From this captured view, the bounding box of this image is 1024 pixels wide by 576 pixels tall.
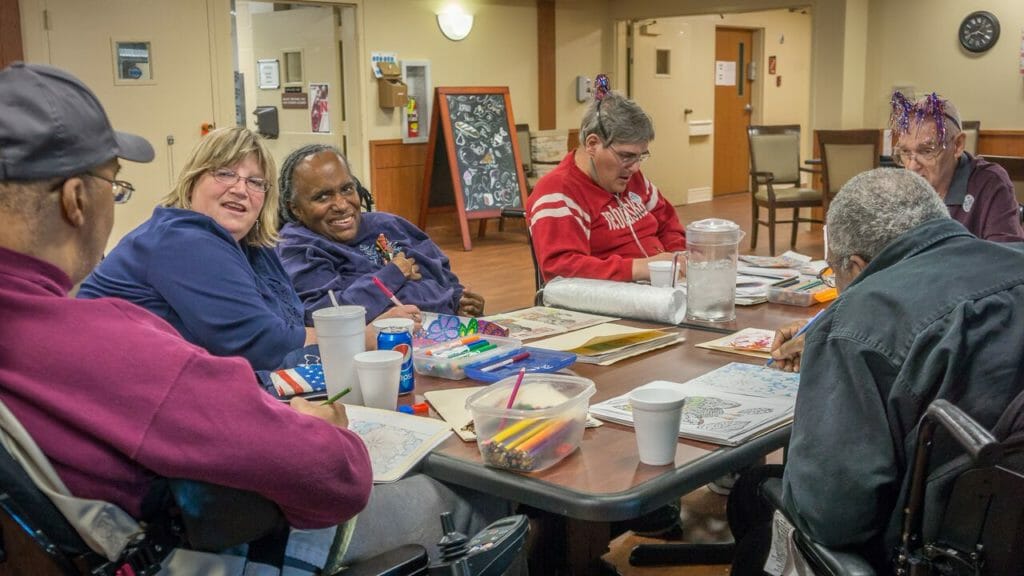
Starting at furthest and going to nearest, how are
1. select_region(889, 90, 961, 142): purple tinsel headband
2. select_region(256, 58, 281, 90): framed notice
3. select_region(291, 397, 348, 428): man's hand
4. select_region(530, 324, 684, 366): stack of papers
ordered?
select_region(256, 58, 281, 90): framed notice
select_region(889, 90, 961, 142): purple tinsel headband
select_region(530, 324, 684, 366): stack of papers
select_region(291, 397, 348, 428): man's hand

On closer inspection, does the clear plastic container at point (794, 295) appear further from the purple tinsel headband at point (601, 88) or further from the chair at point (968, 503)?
the chair at point (968, 503)

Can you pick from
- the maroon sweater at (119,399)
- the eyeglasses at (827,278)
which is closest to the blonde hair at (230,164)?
the maroon sweater at (119,399)

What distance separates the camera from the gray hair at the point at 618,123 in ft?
10.7

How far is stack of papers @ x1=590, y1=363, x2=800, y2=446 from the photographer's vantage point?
1719 mm

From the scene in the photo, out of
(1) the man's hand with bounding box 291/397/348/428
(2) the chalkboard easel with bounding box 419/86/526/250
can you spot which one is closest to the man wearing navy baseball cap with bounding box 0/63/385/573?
(1) the man's hand with bounding box 291/397/348/428

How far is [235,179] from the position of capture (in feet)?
7.84

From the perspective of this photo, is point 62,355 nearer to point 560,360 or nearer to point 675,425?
point 675,425

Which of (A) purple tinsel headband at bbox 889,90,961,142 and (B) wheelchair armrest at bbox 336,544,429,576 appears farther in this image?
(A) purple tinsel headband at bbox 889,90,961,142

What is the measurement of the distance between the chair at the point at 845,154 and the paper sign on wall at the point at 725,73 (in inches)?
158

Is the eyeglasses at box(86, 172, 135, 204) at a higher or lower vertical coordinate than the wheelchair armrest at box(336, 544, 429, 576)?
higher

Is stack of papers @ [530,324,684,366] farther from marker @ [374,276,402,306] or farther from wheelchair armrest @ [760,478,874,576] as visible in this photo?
wheelchair armrest @ [760,478,874,576]

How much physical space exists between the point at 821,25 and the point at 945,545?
8.75 m

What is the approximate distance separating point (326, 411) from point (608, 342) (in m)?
0.87

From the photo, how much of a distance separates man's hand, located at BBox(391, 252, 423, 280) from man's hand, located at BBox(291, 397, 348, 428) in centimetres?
139
